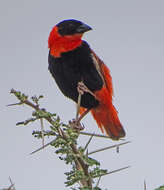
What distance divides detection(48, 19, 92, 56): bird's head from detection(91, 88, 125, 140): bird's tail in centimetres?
73

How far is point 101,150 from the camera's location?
1.51 meters

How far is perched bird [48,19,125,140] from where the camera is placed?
4371mm

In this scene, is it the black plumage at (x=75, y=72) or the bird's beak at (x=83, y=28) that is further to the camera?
the bird's beak at (x=83, y=28)

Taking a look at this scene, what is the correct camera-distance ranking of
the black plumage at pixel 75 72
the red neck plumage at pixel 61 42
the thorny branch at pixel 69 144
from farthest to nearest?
the red neck plumage at pixel 61 42 → the black plumage at pixel 75 72 → the thorny branch at pixel 69 144

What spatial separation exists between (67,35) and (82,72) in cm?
61

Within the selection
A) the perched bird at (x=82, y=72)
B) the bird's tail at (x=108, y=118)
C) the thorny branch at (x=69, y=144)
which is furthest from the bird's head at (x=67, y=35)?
the thorny branch at (x=69, y=144)

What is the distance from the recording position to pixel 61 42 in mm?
4578

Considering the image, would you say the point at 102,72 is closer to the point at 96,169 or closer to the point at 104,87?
the point at 104,87

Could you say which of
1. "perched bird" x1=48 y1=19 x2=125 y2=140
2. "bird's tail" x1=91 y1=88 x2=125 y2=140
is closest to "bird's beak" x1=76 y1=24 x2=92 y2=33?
"perched bird" x1=48 y1=19 x2=125 y2=140

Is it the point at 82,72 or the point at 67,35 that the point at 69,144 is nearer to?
the point at 82,72

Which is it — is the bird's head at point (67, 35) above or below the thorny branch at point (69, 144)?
above

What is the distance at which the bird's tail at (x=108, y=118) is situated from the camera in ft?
14.9

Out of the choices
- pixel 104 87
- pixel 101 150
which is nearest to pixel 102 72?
pixel 104 87

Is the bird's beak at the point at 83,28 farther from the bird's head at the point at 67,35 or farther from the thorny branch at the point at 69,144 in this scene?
the thorny branch at the point at 69,144
